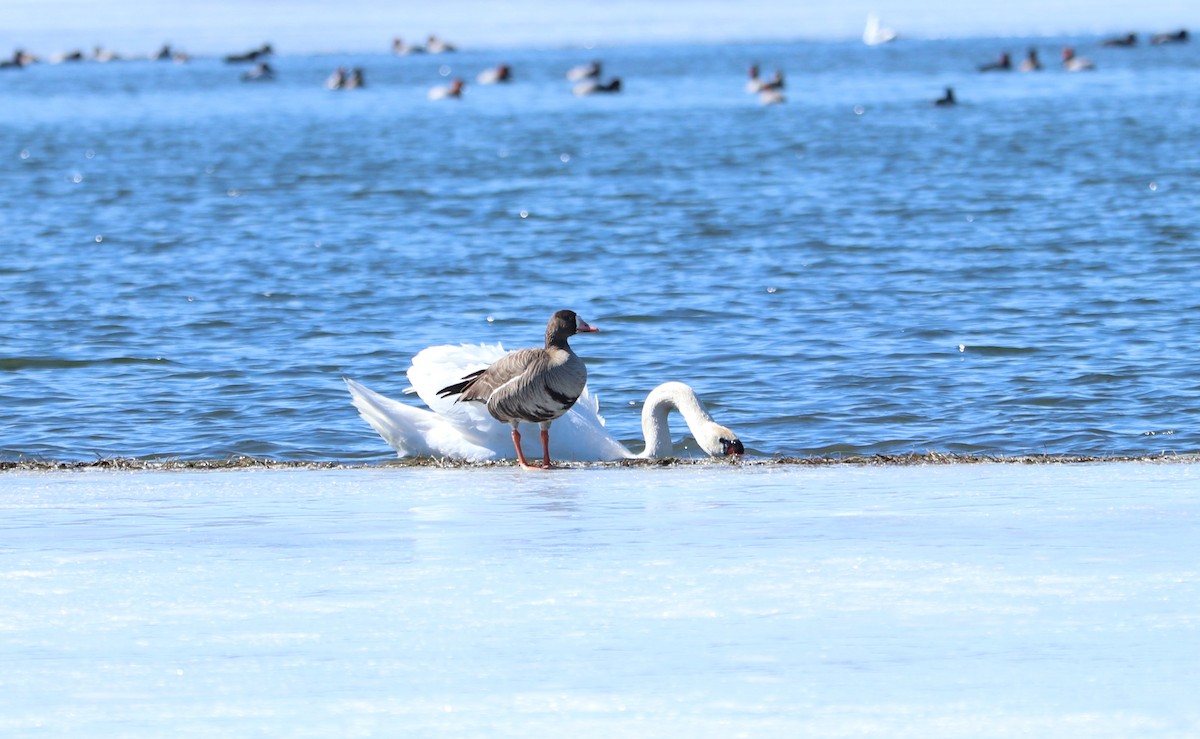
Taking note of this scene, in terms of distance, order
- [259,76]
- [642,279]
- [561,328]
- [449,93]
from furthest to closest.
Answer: [259,76], [449,93], [642,279], [561,328]

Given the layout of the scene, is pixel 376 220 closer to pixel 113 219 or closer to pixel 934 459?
pixel 113 219

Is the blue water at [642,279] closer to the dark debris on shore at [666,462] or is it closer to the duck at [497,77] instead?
the dark debris on shore at [666,462]

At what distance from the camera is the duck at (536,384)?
9773mm

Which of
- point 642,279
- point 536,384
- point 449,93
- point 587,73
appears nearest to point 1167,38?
point 587,73

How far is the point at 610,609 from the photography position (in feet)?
20.5

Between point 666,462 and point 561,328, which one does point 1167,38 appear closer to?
point 666,462

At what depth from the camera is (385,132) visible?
5666cm

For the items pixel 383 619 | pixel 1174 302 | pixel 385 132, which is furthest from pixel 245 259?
pixel 385 132

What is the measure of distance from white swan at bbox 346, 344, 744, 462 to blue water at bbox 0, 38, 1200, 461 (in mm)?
1057

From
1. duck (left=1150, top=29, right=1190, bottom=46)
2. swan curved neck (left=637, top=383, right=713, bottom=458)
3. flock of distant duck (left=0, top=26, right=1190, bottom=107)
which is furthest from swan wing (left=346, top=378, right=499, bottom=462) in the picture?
duck (left=1150, top=29, right=1190, bottom=46)

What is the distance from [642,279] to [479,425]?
1060 cm

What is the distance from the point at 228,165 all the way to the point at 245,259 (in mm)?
19214

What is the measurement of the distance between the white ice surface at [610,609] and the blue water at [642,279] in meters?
3.41

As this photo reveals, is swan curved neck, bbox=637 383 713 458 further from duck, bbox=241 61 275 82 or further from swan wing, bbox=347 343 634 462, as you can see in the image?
duck, bbox=241 61 275 82
